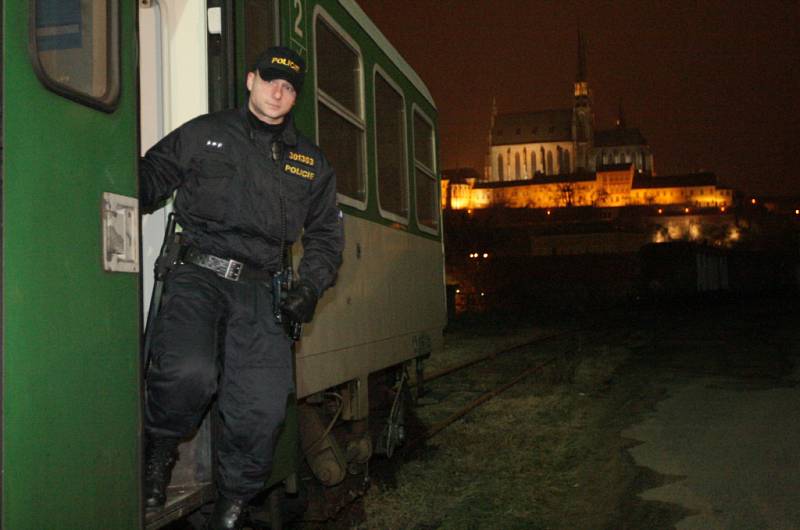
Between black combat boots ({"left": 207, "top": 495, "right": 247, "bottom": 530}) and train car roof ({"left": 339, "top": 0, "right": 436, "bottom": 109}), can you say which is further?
train car roof ({"left": 339, "top": 0, "right": 436, "bottom": 109})

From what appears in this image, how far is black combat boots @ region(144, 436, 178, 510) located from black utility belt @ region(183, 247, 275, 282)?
619 mm

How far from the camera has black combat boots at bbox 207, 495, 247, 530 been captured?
3.35 meters

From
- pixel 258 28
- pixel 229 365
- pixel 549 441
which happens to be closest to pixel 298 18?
pixel 258 28

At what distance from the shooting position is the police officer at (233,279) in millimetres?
3135

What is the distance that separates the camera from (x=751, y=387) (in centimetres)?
1184

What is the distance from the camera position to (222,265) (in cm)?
336

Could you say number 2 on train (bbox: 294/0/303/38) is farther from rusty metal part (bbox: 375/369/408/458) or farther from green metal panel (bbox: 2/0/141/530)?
rusty metal part (bbox: 375/369/408/458)

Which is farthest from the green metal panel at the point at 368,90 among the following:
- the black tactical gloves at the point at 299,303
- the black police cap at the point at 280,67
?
the black tactical gloves at the point at 299,303

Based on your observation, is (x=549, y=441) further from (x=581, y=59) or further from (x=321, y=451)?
(x=581, y=59)

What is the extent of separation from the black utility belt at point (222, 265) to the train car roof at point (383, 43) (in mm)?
2246

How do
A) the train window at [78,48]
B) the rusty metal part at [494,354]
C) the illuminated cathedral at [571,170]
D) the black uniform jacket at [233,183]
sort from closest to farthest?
the train window at [78,48] < the black uniform jacket at [233,183] < the rusty metal part at [494,354] < the illuminated cathedral at [571,170]

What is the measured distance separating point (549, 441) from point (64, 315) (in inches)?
264

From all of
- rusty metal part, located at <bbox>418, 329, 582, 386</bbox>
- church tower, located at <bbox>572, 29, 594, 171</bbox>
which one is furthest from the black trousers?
church tower, located at <bbox>572, 29, 594, 171</bbox>

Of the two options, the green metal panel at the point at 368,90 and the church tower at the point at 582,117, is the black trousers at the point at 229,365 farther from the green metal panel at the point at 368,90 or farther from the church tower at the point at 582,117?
the church tower at the point at 582,117
